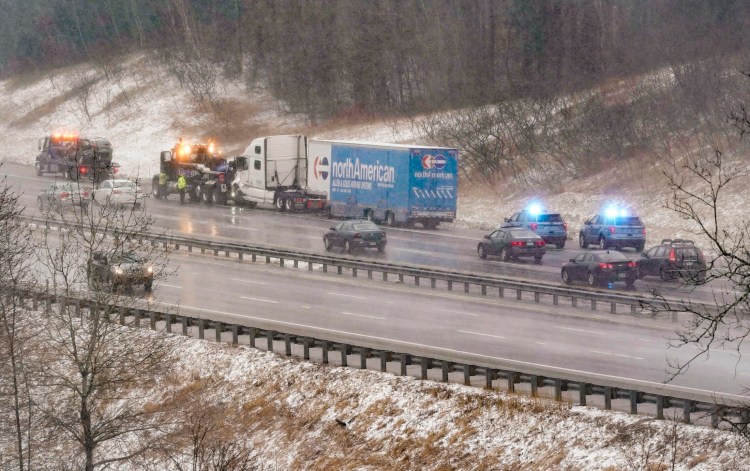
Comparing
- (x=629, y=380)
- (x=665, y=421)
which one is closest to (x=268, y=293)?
(x=629, y=380)

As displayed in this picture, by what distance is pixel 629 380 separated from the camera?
23.6 metres

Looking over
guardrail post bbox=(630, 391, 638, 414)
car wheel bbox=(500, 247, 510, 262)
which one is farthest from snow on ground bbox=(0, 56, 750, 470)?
car wheel bbox=(500, 247, 510, 262)

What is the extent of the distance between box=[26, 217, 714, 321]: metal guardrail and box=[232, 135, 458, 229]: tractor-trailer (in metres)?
9.03

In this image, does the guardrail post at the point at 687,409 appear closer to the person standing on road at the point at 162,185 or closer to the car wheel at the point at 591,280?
the car wheel at the point at 591,280

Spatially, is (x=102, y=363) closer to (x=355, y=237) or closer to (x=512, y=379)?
(x=512, y=379)

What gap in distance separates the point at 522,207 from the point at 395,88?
29.5 metres

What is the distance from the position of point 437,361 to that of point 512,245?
17951 millimetres

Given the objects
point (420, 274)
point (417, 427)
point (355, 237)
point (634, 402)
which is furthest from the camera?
point (355, 237)

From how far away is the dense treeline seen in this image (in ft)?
229

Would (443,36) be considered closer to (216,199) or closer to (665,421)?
(216,199)

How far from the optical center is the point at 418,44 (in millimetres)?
81312

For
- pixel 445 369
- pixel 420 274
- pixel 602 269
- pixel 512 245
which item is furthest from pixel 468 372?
pixel 512 245

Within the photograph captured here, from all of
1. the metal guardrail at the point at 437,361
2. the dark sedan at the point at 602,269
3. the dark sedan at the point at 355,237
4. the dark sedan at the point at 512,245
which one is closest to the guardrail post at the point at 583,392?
the metal guardrail at the point at 437,361

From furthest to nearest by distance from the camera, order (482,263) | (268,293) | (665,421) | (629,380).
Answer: (482,263) < (268,293) < (629,380) < (665,421)
